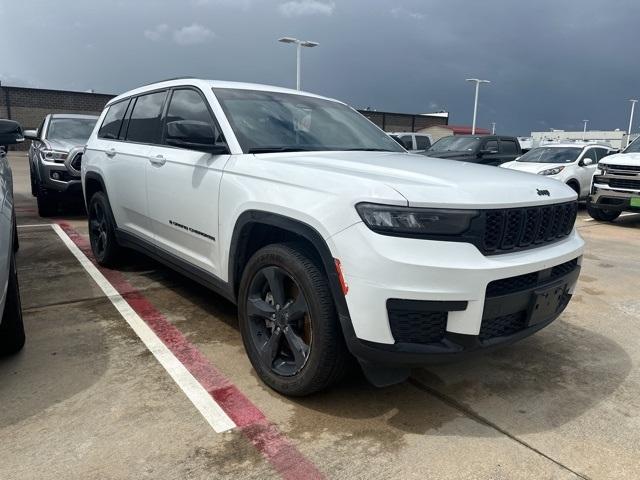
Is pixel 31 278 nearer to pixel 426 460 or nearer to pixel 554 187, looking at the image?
pixel 426 460

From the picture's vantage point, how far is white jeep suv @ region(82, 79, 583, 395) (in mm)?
2324

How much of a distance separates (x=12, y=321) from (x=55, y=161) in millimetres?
6085

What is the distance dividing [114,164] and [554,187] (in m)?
3.80

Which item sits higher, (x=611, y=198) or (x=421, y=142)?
(x=421, y=142)

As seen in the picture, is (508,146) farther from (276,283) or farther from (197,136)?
(276,283)

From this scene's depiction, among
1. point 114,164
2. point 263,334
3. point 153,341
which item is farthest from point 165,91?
point 263,334

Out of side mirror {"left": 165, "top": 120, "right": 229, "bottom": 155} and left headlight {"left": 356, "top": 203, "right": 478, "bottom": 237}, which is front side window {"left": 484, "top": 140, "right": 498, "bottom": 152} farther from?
left headlight {"left": 356, "top": 203, "right": 478, "bottom": 237}

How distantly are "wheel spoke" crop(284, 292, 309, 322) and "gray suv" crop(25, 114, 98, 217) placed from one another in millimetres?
6582

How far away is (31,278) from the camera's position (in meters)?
5.08

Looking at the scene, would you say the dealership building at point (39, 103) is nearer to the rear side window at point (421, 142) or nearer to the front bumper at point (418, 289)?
the rear side window at point (421, 142)

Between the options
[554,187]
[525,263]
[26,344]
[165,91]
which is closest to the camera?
[525,263]

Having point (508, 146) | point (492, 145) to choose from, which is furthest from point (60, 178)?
point (508, 146)

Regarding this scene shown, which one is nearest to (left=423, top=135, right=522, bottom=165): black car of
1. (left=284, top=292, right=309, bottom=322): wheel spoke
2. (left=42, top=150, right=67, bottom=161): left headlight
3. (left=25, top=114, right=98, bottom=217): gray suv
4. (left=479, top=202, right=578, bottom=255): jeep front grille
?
(left=25, top=114, right=98, bottom=217): gray suv

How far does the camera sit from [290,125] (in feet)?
11.8
